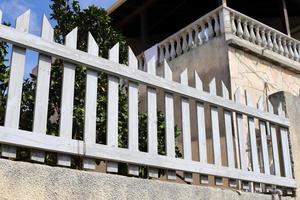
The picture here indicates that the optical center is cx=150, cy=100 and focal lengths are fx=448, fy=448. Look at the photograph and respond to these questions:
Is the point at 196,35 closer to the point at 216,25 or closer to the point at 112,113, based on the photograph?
the point at 216,25

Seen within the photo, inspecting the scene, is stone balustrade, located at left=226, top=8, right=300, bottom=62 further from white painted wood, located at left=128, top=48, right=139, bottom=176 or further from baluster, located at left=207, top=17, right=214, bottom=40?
white painted wood, located at left=128, top=48, right=139, bottom=176

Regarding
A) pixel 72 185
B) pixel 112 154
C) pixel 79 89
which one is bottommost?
pixel 72 185

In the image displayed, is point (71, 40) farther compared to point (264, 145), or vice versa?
point (264, 145)

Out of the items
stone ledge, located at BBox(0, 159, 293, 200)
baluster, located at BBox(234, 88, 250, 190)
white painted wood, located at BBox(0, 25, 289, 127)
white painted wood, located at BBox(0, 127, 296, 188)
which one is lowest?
stone ledge, located at BBox(0, 159, 293, 200)

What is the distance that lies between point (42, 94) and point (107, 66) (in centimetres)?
51

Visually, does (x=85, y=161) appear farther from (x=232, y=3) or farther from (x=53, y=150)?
(x=232, y=3)

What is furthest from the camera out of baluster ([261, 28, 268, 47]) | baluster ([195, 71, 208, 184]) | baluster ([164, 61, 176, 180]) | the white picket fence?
baluster ([261, 28, 268, 47])

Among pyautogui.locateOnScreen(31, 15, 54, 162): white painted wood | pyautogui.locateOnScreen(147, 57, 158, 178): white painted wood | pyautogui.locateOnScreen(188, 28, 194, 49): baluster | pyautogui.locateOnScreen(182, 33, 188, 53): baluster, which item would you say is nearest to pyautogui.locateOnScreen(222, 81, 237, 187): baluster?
pyautogui.locateOnScreen(147, 57, 158, 178): white painted wood

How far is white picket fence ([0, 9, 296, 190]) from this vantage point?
238 centimetres

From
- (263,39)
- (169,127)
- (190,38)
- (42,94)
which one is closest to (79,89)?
(169,127)

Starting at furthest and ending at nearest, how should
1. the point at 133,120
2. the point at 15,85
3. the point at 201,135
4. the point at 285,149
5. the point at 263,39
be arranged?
the point at 263,39, the point at 285,149, the point at 201,135, the point at 133,120, the point at 15,85

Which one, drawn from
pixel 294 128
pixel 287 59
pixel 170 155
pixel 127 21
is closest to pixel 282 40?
pixel 287 59

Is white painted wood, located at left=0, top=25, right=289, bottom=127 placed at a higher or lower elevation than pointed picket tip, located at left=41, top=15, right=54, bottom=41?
lower

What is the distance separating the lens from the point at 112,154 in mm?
2664
